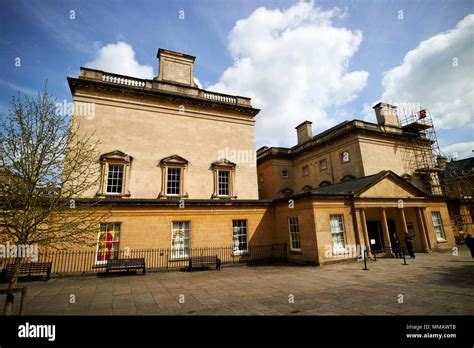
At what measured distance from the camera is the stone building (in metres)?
14.3

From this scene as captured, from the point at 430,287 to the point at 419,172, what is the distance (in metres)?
23.4

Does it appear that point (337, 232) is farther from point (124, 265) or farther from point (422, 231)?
point (124, 265)

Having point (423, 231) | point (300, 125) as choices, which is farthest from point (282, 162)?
point (423, 231)

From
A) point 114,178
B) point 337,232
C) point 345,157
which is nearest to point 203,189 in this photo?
point 114,178

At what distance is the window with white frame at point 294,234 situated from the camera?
1530 centimetres

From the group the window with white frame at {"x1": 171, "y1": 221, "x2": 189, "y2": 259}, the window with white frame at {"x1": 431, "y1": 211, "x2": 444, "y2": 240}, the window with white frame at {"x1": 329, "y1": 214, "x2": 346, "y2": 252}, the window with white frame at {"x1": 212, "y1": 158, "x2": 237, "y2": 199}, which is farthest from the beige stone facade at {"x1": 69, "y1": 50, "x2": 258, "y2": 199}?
the window with white frame at {"x1": 431, "y1": 211, "x2": 444, "y2": 240}

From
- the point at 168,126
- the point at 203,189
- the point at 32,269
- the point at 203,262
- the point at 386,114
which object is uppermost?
the point at 386,114

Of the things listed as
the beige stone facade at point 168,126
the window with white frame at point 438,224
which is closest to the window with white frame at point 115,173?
the beige stone facade at point 168,126

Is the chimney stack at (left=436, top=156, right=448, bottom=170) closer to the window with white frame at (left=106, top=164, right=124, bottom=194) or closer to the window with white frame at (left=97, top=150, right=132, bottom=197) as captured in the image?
the window with white frame at (left=97, top=150, right=132, bottom=197)

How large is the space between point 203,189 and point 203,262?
592 centimetres

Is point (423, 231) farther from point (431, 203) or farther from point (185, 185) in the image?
point (185, 185)

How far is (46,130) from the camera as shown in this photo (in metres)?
7.02

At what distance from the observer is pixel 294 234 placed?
15.7 meters

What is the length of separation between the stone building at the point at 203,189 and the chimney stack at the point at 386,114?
18.8ft
